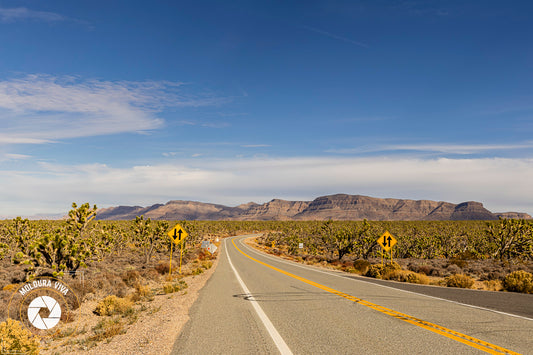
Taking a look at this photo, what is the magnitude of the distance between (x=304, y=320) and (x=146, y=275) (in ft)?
47.6

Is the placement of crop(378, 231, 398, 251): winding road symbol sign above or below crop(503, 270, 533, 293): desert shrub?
above

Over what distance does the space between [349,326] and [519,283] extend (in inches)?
487

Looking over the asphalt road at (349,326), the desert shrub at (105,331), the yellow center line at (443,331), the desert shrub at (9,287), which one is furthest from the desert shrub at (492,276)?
the desert shrub at (9,287)

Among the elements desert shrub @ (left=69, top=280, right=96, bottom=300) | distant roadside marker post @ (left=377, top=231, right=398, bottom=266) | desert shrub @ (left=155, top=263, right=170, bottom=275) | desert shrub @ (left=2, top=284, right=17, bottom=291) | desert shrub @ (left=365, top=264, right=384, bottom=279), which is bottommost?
desert shrub @ (left=155, top=263, right=170, bottom=275)

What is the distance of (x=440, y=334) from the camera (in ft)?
23.3

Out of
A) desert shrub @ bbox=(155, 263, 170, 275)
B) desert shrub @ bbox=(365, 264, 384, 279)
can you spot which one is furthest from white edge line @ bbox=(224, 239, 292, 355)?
desert shrub @ bbox=(155, 263, 170, 275)

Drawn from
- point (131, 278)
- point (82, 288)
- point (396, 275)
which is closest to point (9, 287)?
point (82, 288)

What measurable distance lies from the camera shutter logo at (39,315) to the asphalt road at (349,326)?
13.2 ft

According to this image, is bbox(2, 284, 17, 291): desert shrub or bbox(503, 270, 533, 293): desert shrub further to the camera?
bbox(503, 270, 533, 293): desert shrub

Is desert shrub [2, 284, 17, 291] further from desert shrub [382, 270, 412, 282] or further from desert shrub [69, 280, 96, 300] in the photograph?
desert shrub [382, 270, 412, 282]

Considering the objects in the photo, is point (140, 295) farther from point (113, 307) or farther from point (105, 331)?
point (105, 331)

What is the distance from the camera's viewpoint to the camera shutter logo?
905cm

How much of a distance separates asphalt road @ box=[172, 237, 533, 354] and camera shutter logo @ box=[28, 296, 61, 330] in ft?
13.2

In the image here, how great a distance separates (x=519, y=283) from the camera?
15.1m
